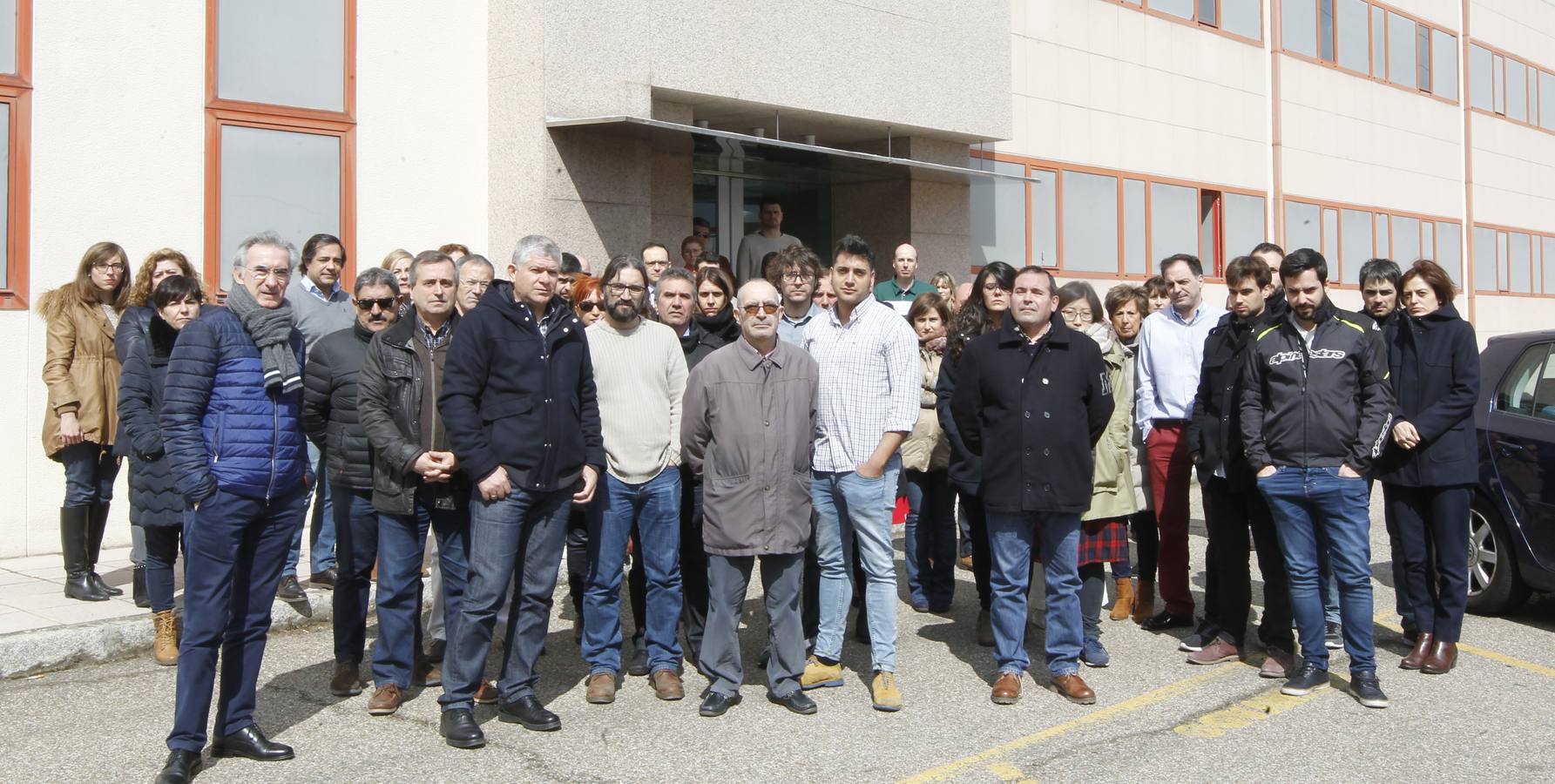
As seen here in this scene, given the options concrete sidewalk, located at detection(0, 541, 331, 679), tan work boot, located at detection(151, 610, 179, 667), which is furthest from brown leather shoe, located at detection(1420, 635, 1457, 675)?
tan work boot, located at detection(151, 610, 179, 667)

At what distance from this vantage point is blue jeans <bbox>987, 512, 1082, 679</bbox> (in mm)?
6359

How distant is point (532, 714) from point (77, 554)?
11.7ft

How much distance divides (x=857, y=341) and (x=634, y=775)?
230 cm

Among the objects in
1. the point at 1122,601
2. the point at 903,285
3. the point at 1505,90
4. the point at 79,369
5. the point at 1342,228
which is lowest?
the point at 1122,601

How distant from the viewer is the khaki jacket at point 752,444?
19.8 ft

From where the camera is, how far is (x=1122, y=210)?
18312mm

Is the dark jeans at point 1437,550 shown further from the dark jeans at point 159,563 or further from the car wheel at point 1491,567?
the dark jeans at point 159,563

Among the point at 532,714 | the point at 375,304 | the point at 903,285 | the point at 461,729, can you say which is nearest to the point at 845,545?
the point at 532,714

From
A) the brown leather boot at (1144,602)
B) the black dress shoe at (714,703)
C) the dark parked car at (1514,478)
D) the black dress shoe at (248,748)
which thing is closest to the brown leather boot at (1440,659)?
the dark parked car at (1514,478)

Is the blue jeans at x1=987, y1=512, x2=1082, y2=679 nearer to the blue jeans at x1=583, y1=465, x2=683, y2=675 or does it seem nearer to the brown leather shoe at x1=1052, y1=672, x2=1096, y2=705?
the brown leather shoe at x1=1052, y1=672, x2=1096, y2=705

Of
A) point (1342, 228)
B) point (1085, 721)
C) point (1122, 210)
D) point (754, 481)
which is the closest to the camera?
point (1085, 721)

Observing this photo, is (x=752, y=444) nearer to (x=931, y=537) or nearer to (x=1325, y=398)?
(x=931, y=537)

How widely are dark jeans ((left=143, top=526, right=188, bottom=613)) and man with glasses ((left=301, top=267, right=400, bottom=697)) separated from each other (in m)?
1.12

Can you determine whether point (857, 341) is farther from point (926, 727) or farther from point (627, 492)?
point (926, 727)
